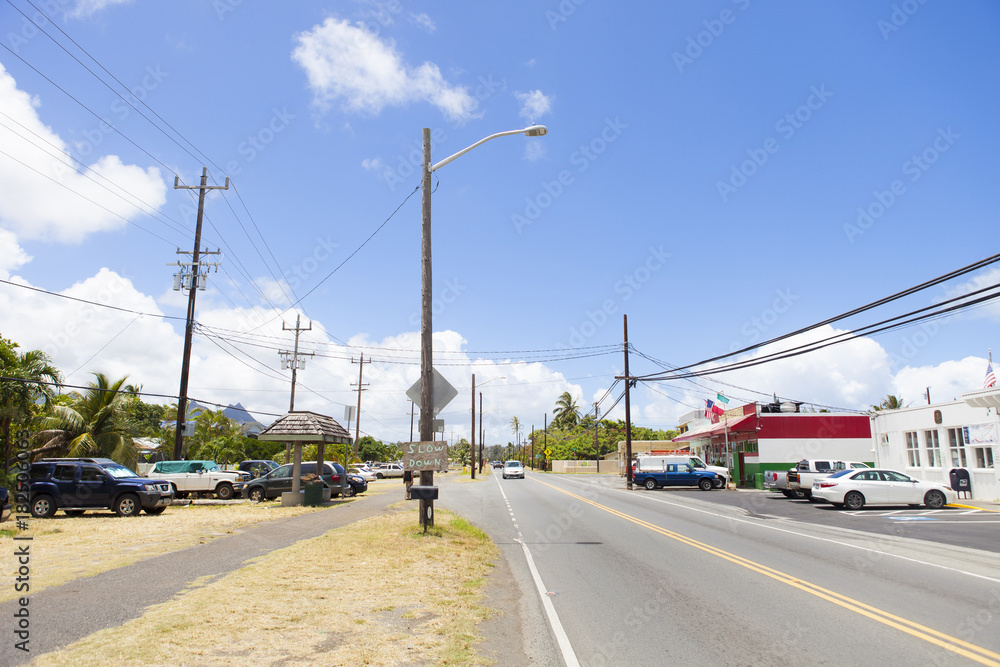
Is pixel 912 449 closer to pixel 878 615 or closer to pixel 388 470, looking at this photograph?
pixel 878 615

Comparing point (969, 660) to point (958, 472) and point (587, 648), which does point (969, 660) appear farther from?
point (958, 472)

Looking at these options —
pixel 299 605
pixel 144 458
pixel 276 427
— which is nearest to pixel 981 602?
pixel 299 605

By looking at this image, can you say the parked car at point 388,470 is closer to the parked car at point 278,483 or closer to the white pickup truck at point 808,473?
the parked car at point 278,483

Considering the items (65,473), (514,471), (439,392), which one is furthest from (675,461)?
(65,473)

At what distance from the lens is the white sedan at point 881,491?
23.0 meters

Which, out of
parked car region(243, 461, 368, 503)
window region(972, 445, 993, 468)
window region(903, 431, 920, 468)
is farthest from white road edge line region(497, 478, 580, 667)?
window region(903, 431, 920, 468)

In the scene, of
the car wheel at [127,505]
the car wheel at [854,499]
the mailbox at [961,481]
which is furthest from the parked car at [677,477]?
the car wheel at [127,505]

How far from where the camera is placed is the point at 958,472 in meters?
26.0

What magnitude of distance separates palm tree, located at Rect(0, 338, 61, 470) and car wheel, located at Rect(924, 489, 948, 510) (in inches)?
1257

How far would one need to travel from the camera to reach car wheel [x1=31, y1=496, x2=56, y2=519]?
62.6 feet

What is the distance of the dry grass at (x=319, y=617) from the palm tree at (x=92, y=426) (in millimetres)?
22517

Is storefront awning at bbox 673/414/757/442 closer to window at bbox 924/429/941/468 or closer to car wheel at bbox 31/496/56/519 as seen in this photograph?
window at bbox 924/429/941/468

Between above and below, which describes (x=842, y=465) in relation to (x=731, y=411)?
below

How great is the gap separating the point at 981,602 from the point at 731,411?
132 ft
